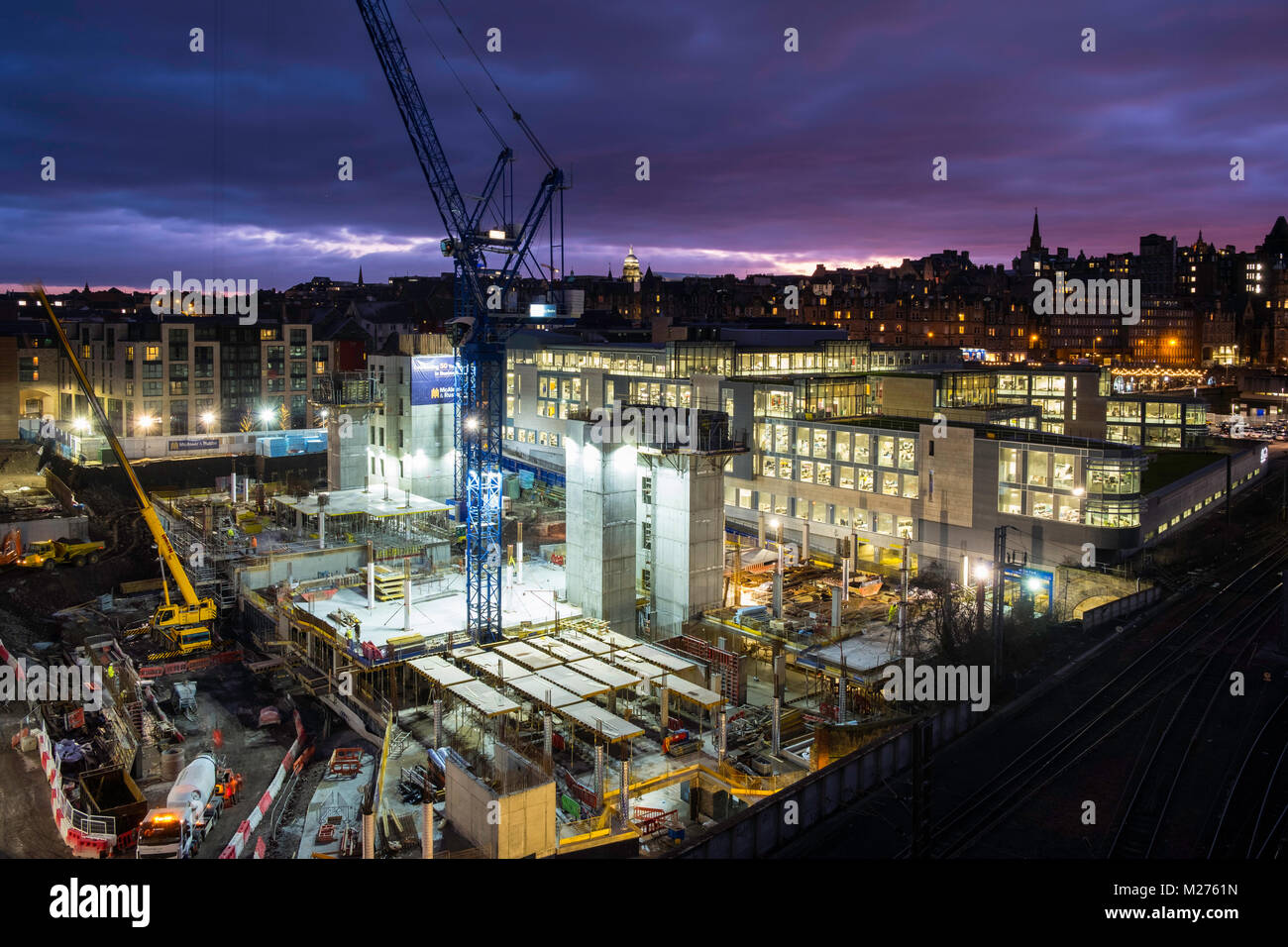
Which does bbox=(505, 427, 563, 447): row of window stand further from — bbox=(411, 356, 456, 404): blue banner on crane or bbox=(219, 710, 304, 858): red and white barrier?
bbox=(219, 710, 304, 858): red and white barrier

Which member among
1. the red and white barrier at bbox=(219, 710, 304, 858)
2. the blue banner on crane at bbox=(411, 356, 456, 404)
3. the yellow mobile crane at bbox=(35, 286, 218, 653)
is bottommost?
the red and white barrier at bbox=(219, 710, 304, 858)

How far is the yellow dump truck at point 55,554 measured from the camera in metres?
41.0

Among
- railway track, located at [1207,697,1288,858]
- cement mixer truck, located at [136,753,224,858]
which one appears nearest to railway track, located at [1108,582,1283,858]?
railway track, located at [1207,697,1288,858]

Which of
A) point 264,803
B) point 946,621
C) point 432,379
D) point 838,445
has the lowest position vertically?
point 264,803

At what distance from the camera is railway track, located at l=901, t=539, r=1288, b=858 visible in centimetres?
1472

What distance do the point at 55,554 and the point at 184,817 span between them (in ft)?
89.8

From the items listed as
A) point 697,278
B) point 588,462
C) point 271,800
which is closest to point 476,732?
point 271,800

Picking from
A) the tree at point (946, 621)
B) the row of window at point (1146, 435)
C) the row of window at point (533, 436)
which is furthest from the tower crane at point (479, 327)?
the row of window at point (1146, 435)

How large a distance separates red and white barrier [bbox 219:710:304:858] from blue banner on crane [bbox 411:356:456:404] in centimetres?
1908

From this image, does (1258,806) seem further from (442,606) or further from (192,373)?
(192,373)

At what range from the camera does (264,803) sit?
22.1m

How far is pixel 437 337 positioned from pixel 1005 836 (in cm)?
4037

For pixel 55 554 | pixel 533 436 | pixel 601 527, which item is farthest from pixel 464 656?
pixel 533 436
